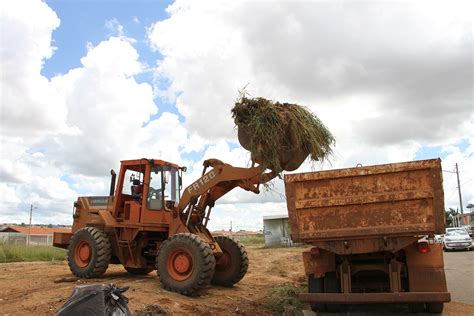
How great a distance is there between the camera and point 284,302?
9.17 metres

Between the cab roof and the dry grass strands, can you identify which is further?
the cab roof

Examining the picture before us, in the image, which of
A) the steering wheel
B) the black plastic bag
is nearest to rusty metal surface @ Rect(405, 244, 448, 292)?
the black plastic bag

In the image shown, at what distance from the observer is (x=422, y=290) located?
7438 millimetres

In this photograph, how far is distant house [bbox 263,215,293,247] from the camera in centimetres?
3909

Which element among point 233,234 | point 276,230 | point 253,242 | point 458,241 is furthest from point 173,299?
point 233,234

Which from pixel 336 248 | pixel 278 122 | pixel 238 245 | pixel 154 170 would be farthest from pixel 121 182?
pixel 336 248

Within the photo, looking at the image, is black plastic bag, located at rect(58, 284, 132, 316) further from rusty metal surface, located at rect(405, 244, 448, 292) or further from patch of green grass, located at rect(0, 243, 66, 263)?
patch of green grass, located at rect(0, 243, 66, 263)

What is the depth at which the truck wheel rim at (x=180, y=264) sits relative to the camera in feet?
31.2

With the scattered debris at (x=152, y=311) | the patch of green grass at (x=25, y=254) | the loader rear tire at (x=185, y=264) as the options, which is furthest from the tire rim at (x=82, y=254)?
the patch of green grass at (x=25, y=254)

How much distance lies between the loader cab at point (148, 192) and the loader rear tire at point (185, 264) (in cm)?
138

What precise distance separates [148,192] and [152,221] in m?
0.66

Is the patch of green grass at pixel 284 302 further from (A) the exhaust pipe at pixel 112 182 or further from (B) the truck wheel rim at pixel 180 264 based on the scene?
(A) the exhaust pipe at pixel 112 182

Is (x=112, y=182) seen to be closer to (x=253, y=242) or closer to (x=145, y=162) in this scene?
(x=145, y=162)

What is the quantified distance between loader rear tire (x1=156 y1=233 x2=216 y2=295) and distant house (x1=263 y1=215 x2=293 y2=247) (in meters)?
29.6
